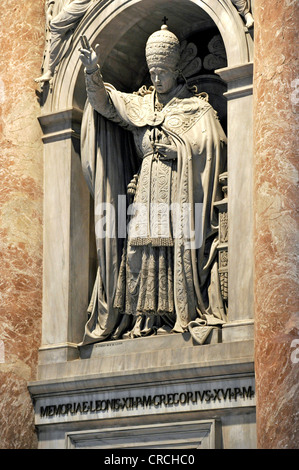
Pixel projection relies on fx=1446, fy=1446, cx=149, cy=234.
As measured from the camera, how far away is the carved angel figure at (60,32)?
11.7 metres

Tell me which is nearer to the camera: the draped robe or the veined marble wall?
the draped robe

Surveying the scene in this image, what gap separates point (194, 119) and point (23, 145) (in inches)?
60.5

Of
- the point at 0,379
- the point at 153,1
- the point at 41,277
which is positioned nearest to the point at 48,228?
the point at 41,277

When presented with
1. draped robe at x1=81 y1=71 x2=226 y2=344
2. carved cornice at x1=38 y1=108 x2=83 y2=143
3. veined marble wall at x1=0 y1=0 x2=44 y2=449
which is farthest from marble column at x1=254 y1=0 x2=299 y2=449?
veined marble wall at x1=0 y1=0 x2=44 y2=449

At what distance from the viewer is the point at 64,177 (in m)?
11.6

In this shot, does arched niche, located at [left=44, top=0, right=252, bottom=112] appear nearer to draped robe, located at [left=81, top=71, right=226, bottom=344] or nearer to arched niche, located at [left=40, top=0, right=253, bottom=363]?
arched niche, located at [left=40, top=0, right=253, bottom=363]

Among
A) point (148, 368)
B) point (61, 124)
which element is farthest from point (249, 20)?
point (148, 368)

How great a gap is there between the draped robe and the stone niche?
15 cm

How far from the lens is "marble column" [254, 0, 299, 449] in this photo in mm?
9344

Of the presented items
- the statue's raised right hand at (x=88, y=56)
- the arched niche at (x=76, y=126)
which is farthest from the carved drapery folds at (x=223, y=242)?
the statue's raised right hand at (x=88, y=56)

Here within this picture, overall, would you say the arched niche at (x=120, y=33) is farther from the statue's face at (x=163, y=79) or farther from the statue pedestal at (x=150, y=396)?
the statue pedestal at (x=150, y=396)

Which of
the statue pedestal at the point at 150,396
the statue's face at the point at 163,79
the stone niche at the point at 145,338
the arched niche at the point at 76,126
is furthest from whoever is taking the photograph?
the arched niche at the point at 76,126

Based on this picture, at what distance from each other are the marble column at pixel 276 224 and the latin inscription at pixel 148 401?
1.86 feet
